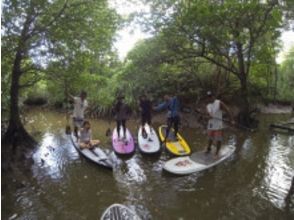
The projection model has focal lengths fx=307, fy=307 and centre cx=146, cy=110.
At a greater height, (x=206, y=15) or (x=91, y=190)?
(x=206, y=15)

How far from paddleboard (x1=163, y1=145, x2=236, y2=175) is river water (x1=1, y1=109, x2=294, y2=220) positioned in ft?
0.56

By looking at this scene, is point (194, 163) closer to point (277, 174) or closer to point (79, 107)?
point (277, 174)

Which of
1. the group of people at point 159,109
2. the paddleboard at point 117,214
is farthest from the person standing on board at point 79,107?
the paddleboard at point 117,214

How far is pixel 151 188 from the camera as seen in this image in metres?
7.22

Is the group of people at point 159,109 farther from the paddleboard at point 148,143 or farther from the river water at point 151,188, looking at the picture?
the river water at point 151,188

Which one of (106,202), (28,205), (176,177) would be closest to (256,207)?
(176,177)

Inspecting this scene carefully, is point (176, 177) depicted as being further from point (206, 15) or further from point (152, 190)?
point (206, 15)

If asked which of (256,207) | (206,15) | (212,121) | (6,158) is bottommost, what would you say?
(256,207)

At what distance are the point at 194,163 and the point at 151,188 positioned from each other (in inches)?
74.5

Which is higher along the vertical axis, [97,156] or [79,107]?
[79,107]

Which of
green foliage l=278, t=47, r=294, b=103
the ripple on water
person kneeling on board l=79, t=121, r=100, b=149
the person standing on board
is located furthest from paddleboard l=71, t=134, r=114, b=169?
green foliage l=278, t=47, r=294, b=103

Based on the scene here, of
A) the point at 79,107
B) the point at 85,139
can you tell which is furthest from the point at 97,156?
the point at 79,107

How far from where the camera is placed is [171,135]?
1155 cm

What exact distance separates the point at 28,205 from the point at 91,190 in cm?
143
